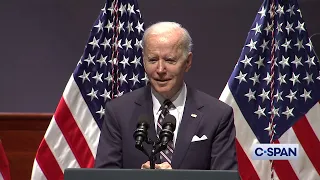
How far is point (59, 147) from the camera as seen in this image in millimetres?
4156

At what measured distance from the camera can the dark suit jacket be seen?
2928mm

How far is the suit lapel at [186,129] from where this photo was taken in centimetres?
292

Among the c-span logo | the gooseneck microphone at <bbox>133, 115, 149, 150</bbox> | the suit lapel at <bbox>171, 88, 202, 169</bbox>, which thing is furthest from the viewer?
the c-span logo

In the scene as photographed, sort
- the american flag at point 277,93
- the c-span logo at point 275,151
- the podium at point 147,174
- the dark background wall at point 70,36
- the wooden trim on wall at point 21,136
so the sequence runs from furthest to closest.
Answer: the dark background wall at point 70,36 → the wooden trim on wall at point 21,136 → the american flag at point 277,93 → the c-span logo at point 275,151 → the podium at point 147,174

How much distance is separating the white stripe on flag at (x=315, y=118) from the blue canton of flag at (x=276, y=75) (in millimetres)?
28

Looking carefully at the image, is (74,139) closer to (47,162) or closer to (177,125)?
(47,162)

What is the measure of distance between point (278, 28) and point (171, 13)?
1093mm

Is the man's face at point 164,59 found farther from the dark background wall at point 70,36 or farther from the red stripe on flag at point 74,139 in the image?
the dark background wall at point 70,36

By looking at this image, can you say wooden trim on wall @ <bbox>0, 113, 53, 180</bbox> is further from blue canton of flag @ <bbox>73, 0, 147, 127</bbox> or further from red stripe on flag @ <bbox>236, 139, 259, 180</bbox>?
red stripe on flag @ <bbox>236, 139, 259, 180</bbox>

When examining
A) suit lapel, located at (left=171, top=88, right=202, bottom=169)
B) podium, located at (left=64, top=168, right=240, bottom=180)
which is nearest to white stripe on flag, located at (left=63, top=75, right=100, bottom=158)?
suit lapel, located at (left=171, top=88, right=202, bottom=169)

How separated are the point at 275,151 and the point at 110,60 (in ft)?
4.02

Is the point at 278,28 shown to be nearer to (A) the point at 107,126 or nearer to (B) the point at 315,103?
(B) the point at 315,103

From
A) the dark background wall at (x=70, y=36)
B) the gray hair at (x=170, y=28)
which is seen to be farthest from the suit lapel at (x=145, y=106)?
the dark background wall at (x=70, y=36)

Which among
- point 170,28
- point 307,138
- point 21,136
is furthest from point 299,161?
point 21,136
